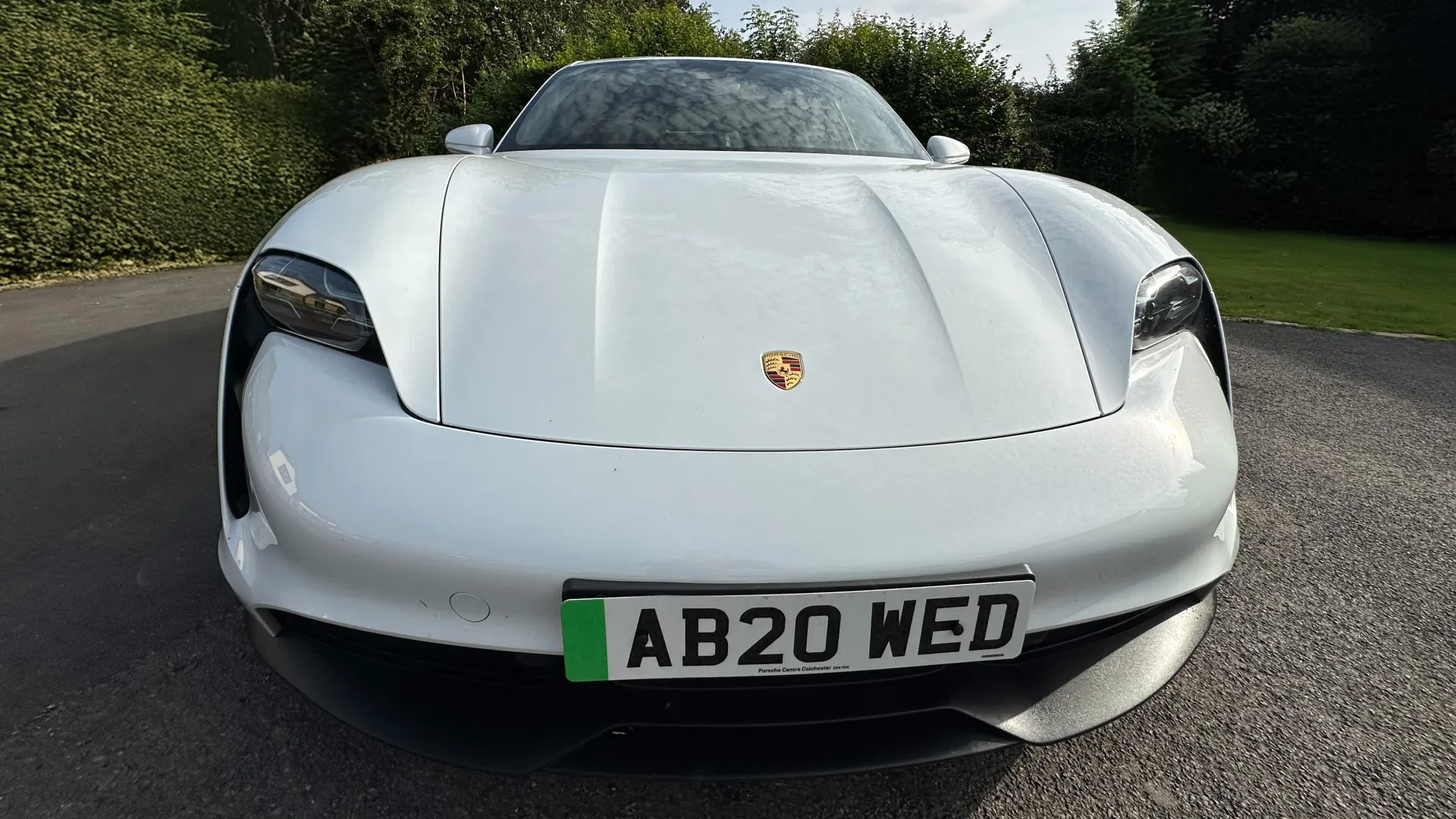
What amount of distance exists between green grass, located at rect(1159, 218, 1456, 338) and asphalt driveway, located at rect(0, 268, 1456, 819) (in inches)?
114

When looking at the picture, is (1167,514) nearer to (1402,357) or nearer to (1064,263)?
(1064,263)

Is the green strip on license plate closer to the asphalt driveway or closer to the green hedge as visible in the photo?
the asphalt driveway

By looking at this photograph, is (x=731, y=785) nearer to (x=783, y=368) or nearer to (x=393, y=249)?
(x=783, y=368)

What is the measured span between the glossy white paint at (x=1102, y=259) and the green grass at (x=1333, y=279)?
4.19m

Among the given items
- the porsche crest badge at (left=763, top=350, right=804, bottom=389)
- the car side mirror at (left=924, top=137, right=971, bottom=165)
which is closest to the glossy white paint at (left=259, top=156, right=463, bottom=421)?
the porsche crest badge at (left=763, top=350, right=804, bottom=389)

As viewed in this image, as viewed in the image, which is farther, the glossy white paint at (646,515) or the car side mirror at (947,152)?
the car side mirror at (947,152)

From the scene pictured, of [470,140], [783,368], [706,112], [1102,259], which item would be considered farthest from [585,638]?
[470,140]

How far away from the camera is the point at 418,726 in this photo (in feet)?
3.19

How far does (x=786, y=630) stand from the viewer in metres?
0.91

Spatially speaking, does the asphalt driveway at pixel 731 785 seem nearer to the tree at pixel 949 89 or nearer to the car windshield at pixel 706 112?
the car windshield at pixel 706 112

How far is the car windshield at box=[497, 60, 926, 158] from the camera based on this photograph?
2.20m

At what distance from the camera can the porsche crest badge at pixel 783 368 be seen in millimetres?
1147

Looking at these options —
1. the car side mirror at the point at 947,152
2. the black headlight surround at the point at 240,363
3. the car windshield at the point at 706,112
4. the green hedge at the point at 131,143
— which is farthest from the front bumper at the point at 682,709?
the green hedge at the point at 131,143

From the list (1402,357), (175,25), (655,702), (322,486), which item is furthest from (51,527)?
(175,25)
